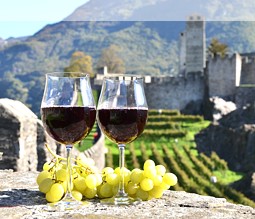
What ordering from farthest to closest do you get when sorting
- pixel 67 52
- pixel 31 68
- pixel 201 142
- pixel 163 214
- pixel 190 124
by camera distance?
pixel 67 52 → pixel 31 68 → pixel 190 124 → pixel 201 142 → pixel 163 214

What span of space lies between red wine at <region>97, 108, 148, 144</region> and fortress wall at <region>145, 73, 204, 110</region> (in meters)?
40.8

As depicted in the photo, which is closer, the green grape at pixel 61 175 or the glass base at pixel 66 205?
the glass base at pixel 66 205

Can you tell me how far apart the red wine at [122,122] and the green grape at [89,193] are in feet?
0.67

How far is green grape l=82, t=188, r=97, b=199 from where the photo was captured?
2426 millimetres

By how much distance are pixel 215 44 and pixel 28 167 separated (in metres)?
53.7

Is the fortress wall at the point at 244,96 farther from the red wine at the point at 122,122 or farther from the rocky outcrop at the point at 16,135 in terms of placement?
the red wine at the point at 122,122

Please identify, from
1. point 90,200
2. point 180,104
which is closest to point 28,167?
point 90,200

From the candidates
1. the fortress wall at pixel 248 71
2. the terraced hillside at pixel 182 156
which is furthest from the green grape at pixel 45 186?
the fortress wall at pixel 248 71

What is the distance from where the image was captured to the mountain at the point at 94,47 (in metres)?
146

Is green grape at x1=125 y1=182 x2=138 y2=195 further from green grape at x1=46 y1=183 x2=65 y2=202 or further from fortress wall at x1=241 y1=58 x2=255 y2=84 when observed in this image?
fortress wall at x1=241 y1=58 x2=255 y2=84

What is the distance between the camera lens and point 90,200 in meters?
2.40

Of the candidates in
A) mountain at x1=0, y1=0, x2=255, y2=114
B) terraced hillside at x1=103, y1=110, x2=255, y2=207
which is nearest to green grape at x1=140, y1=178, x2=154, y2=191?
terraced hillside at x1=103, y1=110, x2=255, y2=207

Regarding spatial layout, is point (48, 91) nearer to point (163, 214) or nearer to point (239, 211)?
point (163, 214)

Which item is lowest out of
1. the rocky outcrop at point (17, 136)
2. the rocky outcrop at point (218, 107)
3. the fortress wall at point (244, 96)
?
the rocky outcrop at point (218, 107)
